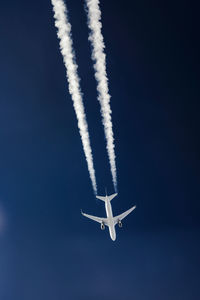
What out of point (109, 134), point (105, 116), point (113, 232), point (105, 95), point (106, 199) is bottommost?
point (113, 232)

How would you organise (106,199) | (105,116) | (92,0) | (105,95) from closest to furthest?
(92,0), (105,95), (105,116), (106,199)

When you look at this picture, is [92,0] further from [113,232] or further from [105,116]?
[113,232]

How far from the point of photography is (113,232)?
38.4m

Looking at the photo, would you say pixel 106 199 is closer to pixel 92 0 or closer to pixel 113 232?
pixel 113 232

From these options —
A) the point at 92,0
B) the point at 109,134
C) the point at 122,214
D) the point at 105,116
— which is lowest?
the point at 122,214

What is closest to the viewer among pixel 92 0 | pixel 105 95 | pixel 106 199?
pixel 92 0

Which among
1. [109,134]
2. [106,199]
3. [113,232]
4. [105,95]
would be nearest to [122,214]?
[113,232]

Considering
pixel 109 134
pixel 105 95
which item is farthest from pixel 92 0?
pixel 109 134

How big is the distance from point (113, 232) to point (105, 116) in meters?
23.5

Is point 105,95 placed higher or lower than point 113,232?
higher

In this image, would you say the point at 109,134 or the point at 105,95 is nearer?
the point at 105,95

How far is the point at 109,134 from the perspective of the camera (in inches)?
917

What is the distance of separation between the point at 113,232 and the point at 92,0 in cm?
3314

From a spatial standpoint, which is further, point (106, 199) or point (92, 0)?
point (106, 199)
